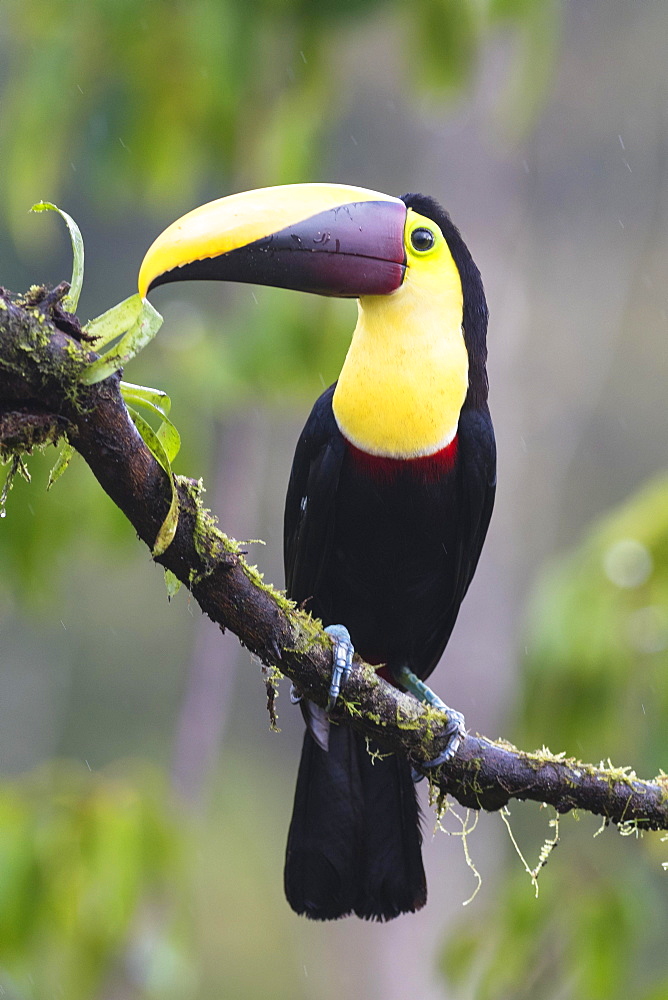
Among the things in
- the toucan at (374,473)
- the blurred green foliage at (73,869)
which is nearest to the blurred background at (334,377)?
the blurred green foliage at (73,869)

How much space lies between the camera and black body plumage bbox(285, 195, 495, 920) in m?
2.63

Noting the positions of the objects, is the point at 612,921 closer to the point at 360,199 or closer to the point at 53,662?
the point at 360,199

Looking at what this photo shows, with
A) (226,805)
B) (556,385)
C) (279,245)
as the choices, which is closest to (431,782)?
(279,245)

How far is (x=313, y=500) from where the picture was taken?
2668 millimetres

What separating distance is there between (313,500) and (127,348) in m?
1.11

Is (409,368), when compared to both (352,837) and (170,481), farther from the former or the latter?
(352,837)

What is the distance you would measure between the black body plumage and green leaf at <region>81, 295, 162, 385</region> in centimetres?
100

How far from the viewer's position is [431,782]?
2.39 m

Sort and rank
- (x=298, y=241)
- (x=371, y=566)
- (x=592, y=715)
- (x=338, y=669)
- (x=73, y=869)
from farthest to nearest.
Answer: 1. (x=592, y=715)
2. (x=73, y=869)
3. (x=371, y=566)
4. (x=298, y=241)
5. (x=338, y=669)

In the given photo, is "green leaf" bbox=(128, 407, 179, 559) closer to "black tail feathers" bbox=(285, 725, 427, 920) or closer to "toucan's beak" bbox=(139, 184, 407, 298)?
"toucan's beak" bbox=(139, 184, 407, 298)

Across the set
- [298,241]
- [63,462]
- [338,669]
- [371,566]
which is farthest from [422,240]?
[63,462]

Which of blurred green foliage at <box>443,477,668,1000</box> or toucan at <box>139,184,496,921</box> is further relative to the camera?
blurred green foliage at <box>443,477,668,1000</box>

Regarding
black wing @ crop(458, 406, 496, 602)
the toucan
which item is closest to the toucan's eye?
the toucan

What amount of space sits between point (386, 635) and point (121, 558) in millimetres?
1397
